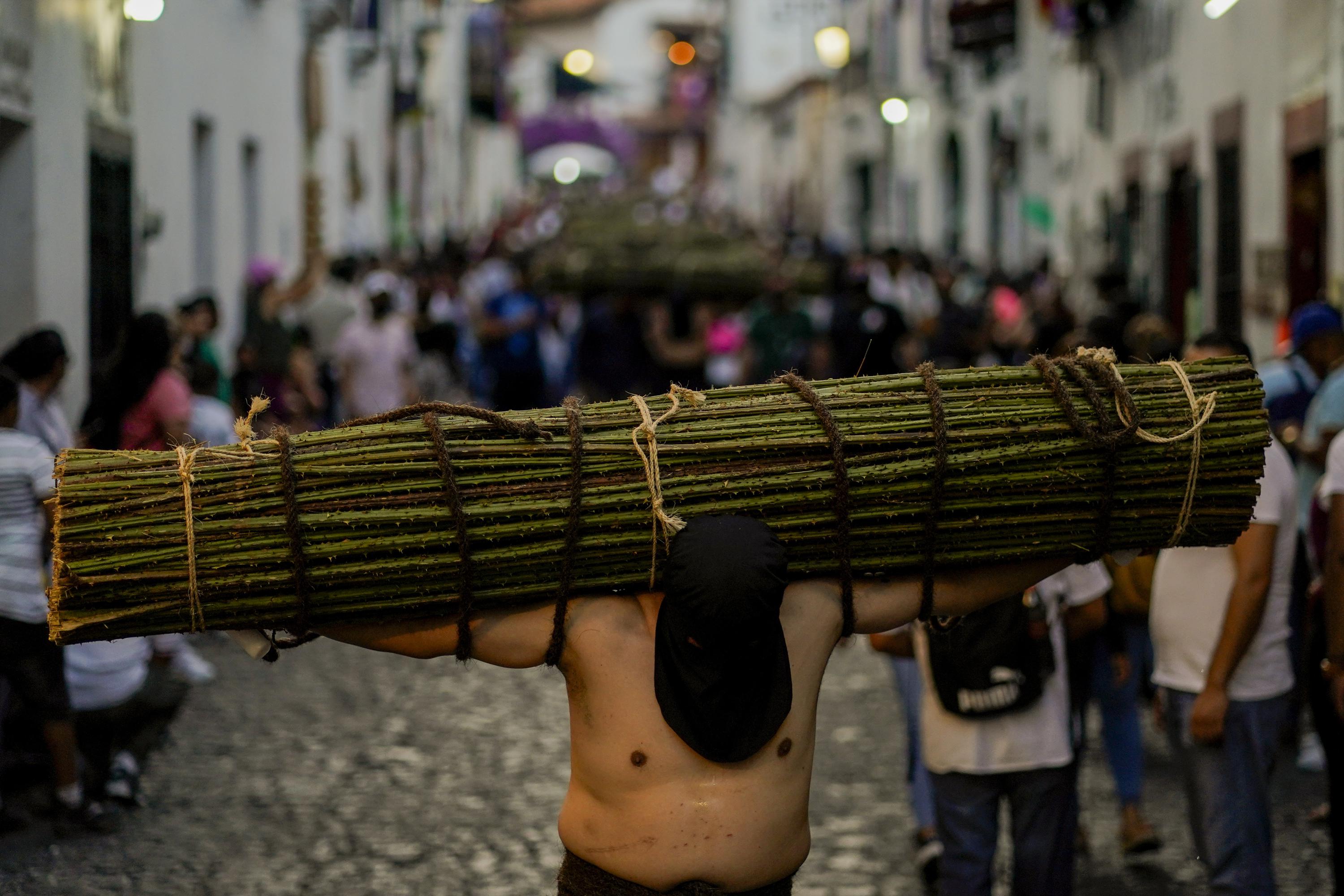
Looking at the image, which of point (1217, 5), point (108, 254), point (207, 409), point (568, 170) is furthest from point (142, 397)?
point (568, 170)

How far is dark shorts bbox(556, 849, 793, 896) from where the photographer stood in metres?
3.41

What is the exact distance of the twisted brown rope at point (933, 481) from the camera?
3.49 meters

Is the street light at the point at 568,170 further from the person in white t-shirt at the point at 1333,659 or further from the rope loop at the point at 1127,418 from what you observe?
the rope loop at the point at 1127,418

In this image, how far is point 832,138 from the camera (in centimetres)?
4678

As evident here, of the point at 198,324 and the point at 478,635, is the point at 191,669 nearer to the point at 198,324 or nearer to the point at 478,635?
the point at 198,324

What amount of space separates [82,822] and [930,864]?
2.73 metres

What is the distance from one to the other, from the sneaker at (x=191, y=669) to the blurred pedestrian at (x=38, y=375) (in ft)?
6.82

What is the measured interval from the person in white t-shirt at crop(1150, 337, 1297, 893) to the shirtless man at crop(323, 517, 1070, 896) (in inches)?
66.5

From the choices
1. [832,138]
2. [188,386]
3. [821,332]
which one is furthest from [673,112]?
[188,386]

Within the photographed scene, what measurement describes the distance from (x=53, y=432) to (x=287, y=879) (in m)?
1.98

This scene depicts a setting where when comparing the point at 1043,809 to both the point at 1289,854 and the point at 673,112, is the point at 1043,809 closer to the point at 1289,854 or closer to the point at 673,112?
the point at 1289,854

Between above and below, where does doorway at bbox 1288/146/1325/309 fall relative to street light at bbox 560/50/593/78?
below

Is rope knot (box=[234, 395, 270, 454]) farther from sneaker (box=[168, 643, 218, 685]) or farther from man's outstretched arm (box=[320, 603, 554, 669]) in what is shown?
sneaker (box=[168, 643, 218, 685])

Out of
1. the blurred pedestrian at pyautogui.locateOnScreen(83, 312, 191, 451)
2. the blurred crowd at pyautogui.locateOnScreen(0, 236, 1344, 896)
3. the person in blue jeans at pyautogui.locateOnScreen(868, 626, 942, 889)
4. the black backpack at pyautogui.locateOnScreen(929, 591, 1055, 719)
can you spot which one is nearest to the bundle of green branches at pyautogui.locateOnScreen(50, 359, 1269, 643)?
the blurred crowd at pyautogui.locateOnScreen(0, 236, 1344, 896)
